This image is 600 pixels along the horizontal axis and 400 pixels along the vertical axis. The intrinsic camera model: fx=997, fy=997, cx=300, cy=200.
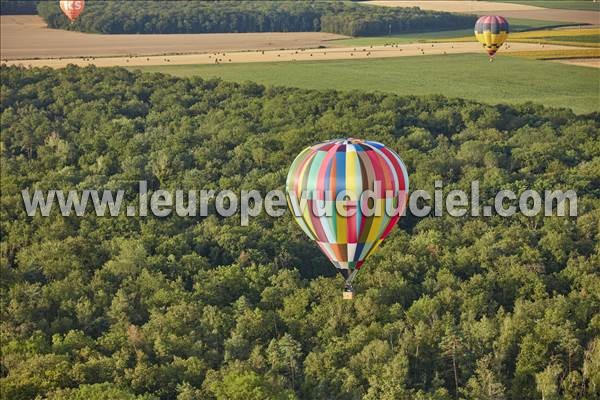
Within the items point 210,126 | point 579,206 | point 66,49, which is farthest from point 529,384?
point 66,49

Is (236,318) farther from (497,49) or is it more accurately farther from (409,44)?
(409,44)

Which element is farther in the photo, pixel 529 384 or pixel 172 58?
pixel 172 58

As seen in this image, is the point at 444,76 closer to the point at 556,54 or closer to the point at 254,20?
the point at 556,54

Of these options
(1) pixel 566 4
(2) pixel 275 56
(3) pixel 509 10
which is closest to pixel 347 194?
(2) pixel 275 56

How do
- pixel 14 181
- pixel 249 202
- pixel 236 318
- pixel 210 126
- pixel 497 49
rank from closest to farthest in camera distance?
pixel 236 318 < pixel 249 202 < pixel 14 181 < pixel 210 126 < pixel 497 49

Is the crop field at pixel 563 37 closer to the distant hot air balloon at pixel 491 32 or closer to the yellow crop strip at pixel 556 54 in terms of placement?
the yellow crop strip at pixel 556 54

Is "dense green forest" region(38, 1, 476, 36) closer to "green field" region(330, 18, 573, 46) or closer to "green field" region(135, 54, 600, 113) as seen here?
"green field" region(330, 18, 573, 46)
